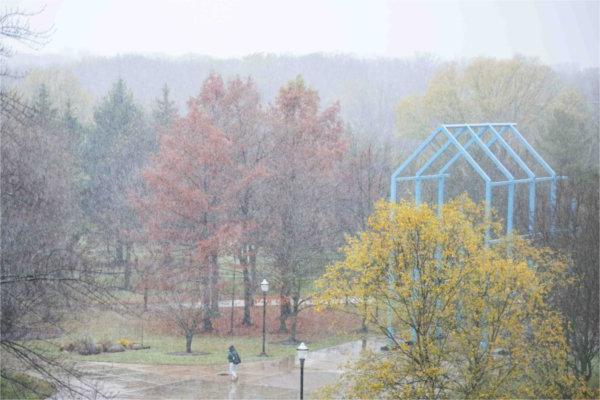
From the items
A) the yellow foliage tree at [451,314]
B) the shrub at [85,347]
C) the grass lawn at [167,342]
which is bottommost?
the grass lawn at [167,342]

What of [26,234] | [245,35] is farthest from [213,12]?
[26,234]

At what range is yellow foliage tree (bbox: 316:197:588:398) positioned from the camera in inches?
650

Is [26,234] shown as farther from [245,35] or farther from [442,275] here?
[245,35]

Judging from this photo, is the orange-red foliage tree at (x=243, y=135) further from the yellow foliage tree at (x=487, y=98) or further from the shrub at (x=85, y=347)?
the yellow foliage tree at (x=487, y=98)

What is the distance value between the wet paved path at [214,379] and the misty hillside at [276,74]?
250ft

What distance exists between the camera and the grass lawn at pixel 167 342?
92.9 feet

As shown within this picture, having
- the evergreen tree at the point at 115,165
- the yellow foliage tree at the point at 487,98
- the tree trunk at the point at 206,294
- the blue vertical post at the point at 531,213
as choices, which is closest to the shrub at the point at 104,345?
the tree trunk at the point at 206,294

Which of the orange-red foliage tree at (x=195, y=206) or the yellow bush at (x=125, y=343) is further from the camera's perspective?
the orange-red foliage tree at (x=195, y=206)

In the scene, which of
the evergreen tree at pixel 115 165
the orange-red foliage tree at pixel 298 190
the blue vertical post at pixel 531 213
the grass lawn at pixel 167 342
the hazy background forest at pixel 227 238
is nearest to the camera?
the hazy background forest at pixel 227 238

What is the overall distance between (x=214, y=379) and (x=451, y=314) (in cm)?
1018

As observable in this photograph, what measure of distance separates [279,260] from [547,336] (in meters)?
16.6

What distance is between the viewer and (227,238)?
1293 inches

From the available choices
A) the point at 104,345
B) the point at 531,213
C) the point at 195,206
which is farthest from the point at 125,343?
the point at 531,213

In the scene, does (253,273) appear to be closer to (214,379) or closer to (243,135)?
(243,135)
